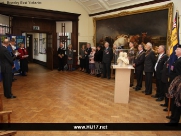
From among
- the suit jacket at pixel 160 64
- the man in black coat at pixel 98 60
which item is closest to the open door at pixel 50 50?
the man in black coat at pixel 98 60

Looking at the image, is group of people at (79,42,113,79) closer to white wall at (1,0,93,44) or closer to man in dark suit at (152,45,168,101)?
white wall at (1,0,93,44)

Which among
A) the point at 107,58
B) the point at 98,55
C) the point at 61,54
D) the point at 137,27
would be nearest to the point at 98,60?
the point at 98,55

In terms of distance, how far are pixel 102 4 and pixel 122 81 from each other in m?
6.99

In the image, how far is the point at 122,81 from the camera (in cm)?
566

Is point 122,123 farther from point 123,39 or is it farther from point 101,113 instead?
point 123,39

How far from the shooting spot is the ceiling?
9955 mm

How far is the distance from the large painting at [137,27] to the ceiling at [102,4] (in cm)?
50

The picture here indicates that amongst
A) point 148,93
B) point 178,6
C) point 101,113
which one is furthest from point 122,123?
point 178,6

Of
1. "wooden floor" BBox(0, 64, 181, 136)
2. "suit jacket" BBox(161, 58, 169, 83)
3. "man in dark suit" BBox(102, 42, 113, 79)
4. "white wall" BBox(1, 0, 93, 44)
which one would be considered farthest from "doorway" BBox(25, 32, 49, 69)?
"suit jacket" BBox(161, 58, 169, 83)

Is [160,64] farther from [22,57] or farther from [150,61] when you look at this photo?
[22,57]

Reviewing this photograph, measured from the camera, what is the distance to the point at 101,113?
4.84m

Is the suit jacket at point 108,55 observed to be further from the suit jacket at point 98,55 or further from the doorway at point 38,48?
the doorway at point 38,48

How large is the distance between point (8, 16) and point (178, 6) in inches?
339

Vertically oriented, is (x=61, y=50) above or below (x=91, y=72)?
above
